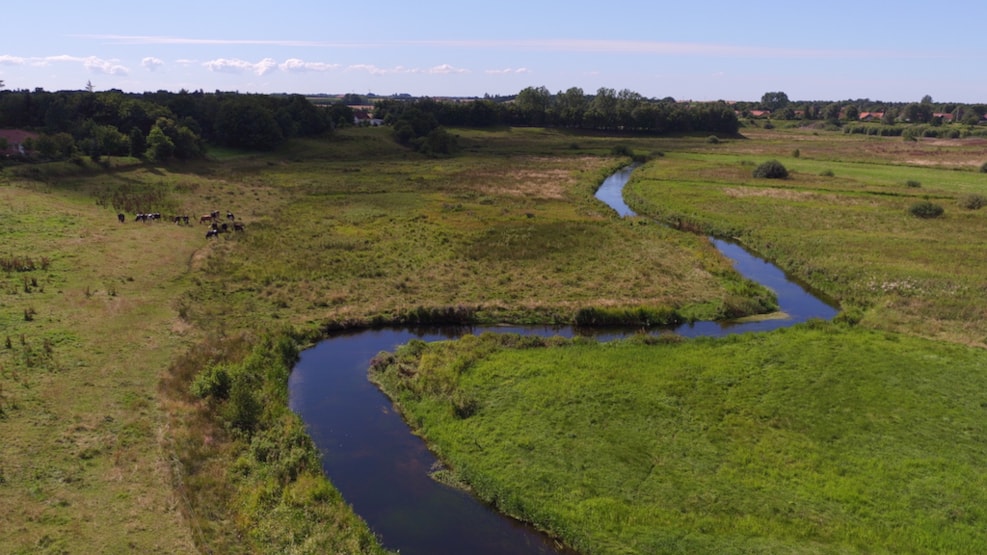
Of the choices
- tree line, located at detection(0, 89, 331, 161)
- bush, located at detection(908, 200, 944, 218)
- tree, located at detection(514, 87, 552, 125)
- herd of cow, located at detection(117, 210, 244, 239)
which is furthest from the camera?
tree, located at detection(514, 87, 552, 125)

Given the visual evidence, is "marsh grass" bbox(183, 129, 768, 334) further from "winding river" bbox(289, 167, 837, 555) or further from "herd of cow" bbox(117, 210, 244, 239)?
"herd of cow" bbox(117, 210, 244, 239)

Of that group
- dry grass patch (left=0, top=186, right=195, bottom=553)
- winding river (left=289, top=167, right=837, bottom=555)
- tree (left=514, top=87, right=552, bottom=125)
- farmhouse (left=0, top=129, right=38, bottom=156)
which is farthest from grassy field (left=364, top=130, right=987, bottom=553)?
tree (left=514, top=87, right=552, bottom=125)

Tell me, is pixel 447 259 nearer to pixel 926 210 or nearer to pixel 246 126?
pixel 926 210

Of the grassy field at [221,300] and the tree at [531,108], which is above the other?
the tree at [531,108]

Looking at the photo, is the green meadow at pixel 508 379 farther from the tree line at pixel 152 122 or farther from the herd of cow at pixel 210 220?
the tree line at pixel 152 122

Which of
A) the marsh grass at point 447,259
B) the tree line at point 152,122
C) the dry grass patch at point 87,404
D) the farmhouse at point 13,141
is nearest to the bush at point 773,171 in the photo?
the marsh grass at point 447,259

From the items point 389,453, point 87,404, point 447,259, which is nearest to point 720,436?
point 389,453

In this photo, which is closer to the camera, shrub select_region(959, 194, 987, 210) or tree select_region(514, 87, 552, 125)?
shrub select_region(959, 194, 987, 210)
